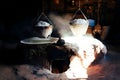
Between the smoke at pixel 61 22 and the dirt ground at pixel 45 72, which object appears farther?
the smoke at pixel 61 22

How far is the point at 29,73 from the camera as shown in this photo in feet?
26.2

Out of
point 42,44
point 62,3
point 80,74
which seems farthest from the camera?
point 62,3

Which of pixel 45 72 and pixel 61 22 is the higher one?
pixel 61 22

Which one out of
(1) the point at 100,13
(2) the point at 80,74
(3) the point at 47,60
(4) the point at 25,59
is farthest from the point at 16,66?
(1) the point at 100,13

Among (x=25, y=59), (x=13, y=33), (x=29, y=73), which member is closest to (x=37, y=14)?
(x=13, y=33)

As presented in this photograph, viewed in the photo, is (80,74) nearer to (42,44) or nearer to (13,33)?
(42,44)

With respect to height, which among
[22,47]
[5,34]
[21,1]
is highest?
[21,1]

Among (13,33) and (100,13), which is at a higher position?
(100,13)

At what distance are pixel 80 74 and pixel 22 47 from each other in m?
2.55

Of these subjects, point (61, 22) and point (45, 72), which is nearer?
point (45, 72)

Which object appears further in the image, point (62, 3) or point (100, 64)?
point (62, 3)

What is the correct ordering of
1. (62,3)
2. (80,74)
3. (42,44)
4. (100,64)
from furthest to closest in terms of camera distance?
(62,3), (100,64), (42,44), (80,74)

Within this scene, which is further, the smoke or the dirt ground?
the smoke

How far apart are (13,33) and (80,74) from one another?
336 inches
